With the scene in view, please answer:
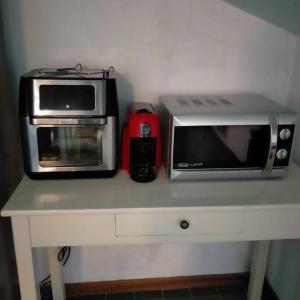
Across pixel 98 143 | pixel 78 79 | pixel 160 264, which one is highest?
pixel 78 79

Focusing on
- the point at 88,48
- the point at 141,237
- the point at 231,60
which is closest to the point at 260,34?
the point at 231,60

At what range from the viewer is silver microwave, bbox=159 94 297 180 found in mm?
1086

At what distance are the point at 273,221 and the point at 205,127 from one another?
0.38 metres

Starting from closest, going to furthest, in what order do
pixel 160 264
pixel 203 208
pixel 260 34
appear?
pixel 203 208
pixel 260 34
pixel 160 264

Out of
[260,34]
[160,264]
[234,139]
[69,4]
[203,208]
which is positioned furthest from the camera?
[160,264]

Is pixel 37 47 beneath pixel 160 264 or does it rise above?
above

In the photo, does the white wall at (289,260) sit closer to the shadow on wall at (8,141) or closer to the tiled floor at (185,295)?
the tiled floor at (185,295)

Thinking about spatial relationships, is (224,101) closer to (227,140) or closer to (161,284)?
(227,140)

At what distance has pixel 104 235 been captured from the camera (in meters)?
A: 1.01

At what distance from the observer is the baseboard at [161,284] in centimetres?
168

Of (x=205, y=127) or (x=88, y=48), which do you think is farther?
(x=88, y=48)

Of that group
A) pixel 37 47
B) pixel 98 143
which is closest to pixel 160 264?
pixel 98 143

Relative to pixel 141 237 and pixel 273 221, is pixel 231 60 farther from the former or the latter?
pixel 141 237

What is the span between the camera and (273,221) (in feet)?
3.44
